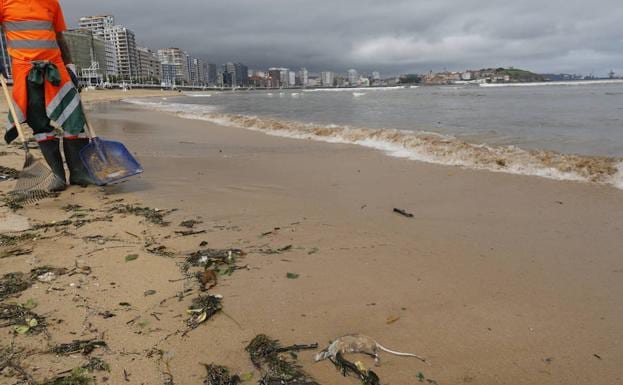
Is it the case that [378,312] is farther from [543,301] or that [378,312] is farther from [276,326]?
[543,301]

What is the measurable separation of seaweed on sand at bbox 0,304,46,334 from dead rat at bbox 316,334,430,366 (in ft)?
4.85

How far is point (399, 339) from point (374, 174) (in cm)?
415

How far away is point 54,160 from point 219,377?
13.9 feet

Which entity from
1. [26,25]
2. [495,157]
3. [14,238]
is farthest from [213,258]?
[495,157]

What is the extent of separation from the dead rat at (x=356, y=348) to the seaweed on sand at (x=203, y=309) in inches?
26.6

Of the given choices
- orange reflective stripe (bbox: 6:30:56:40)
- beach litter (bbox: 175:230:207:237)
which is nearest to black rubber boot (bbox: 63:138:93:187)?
orange reflective stripe (bbox: 6:30:56:40)

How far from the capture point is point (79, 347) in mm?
1942

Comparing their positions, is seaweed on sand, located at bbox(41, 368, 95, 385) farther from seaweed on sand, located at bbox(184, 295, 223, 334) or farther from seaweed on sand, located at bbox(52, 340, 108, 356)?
seaweed on sand, located at bbox(184, 295, 223, 334)

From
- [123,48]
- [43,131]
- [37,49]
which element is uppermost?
[123,48]

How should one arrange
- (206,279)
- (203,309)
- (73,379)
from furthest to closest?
1. (206,279)
2. (203,309)
3. (73,379)

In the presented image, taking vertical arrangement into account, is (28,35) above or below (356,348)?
above

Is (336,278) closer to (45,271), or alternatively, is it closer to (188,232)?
(188,232)

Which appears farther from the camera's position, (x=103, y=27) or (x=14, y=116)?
(x=103, y=27)

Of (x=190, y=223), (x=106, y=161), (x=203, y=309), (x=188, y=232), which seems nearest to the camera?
(x=203, y=309)
